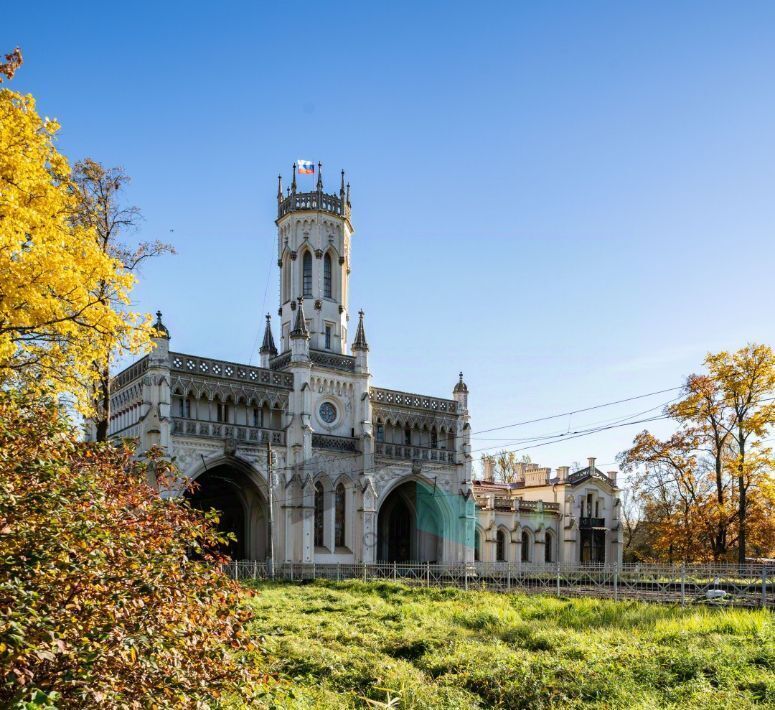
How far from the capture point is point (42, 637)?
6.34 meters

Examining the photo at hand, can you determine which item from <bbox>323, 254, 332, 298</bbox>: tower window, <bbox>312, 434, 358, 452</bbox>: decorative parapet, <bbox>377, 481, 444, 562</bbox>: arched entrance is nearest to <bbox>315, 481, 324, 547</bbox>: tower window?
<bbox>312, 434, 358, 452</bbox>: decorative parapet

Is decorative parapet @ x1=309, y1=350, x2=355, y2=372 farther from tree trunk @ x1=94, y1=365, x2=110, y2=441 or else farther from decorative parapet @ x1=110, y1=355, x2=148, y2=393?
tree trunk @ x1=94, y1=365, x2=110, y2=441

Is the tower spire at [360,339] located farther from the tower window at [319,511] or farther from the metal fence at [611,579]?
the metal fence at [611,579]

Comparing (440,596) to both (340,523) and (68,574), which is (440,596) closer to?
(340,523)

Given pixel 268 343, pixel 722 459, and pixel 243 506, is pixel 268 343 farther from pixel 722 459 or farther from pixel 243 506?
pixel 722 459

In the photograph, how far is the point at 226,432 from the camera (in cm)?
3819

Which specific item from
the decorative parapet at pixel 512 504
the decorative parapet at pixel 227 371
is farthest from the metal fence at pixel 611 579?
the decorative parapet at pixel 227 371

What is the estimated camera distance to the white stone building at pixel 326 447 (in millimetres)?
37906

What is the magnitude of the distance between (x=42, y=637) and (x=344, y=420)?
123 feet

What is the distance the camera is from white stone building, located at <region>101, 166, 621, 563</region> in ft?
124

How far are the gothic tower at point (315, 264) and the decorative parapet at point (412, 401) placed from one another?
375cm

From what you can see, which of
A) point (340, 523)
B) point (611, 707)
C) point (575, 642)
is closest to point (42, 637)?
point (611, 707)

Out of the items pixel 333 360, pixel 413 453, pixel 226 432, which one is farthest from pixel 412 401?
pixel 226 432

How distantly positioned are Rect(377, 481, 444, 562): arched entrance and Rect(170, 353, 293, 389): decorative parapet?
39.2ft
